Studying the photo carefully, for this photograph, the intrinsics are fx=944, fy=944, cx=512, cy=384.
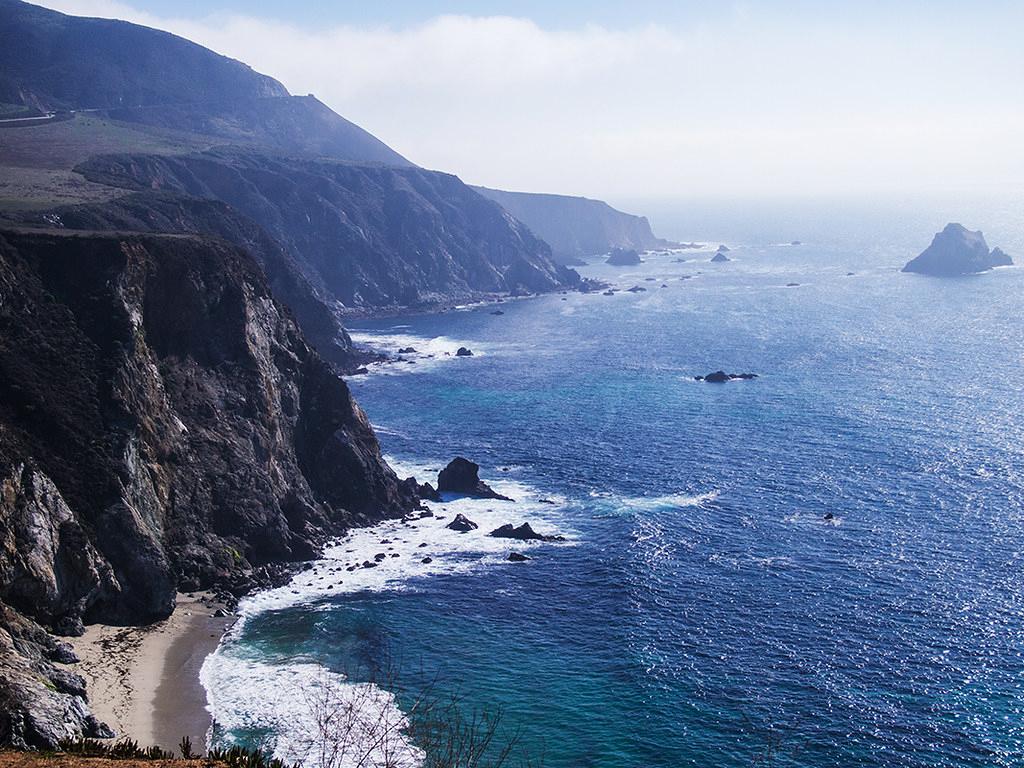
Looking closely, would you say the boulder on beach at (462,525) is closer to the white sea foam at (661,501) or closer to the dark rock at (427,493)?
the dark rock at (427,493)

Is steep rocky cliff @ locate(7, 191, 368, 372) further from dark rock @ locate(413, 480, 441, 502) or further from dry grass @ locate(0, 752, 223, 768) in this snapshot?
dry grass @ locate(0, 752, 223, 768)

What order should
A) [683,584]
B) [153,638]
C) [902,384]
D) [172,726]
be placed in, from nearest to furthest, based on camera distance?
[172,726] → [153,638] → [683,584] → [902,384]

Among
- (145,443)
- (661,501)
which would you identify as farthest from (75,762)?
(661,501)

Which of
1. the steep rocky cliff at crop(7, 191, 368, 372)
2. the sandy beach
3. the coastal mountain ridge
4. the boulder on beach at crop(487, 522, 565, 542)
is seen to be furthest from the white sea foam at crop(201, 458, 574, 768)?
the steep rocky cliff at crop(7, 191, 368, 372)

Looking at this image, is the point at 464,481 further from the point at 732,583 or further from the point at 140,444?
the point at 140,444

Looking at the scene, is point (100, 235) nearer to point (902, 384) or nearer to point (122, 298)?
point (122, 298)

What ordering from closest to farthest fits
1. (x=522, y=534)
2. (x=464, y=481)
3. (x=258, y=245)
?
1. (x=522, y=534)
2. (x=464, y=481)
3. (x=258, y=245)

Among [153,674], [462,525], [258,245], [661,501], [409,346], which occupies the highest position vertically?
[258,245]

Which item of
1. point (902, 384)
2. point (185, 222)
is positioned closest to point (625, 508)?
point (902, 384)
